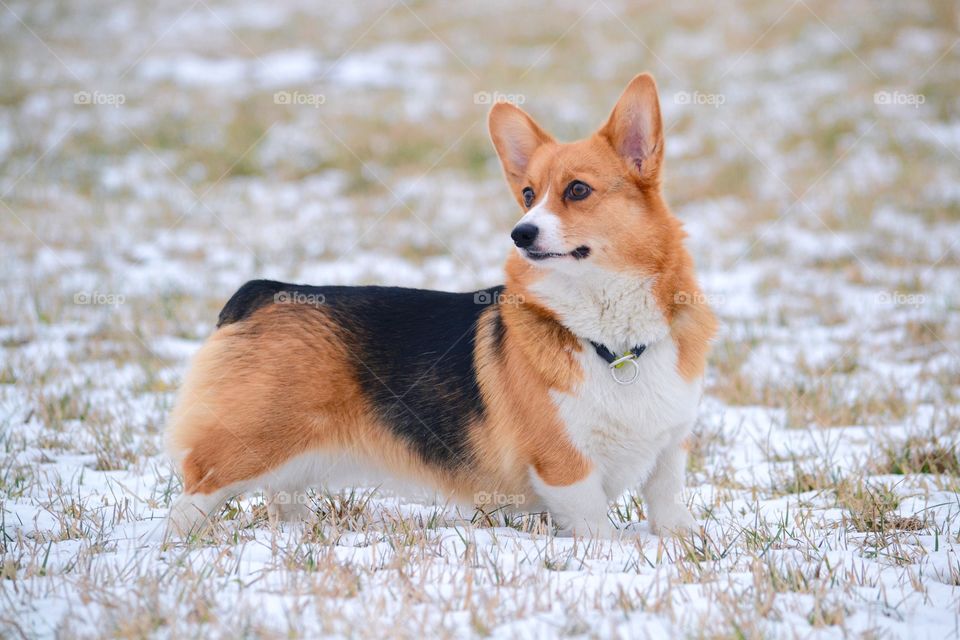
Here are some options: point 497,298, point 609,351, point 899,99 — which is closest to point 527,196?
point 497,298

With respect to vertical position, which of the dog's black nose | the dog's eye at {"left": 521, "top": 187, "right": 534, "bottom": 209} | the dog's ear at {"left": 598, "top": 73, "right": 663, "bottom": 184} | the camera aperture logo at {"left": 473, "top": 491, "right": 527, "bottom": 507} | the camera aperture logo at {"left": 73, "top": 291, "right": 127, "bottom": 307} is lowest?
the camera aperture logo at {"left": 473, "top": 491, "right": 527, "bottom": 507}

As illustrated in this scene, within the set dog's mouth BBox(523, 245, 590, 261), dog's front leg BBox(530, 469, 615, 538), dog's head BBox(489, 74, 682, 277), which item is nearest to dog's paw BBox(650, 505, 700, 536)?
dog's front leg BBox(530, 469, 615, 538)

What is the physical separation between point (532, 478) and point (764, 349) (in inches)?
131

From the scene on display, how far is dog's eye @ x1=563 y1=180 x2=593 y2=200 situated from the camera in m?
3.25

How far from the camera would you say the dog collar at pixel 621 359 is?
3076 mm

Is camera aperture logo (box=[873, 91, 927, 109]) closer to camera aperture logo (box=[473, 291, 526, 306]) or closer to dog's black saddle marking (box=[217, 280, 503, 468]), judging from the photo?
camera aperture logo (box=[473, 291, 526, 306])

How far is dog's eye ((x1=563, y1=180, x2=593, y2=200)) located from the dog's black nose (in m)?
0.29

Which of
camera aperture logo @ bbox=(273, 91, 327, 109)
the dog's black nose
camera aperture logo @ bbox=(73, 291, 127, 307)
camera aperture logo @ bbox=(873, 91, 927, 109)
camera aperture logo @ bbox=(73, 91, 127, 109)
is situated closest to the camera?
the dog's black nose

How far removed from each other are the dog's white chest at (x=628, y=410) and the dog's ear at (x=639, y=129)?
0.71 meters

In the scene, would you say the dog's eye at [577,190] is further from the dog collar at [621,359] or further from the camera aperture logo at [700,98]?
the camera aperture logo at [700,98]

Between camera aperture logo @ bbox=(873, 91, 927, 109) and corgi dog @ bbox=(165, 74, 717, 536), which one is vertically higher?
camera aperture logo @ bbox=(873, 91, 927, 109)

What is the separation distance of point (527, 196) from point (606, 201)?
1.53 feet

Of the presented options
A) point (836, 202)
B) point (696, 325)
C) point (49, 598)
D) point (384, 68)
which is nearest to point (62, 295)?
point (49, 598)

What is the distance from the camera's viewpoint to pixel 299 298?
3547mm
